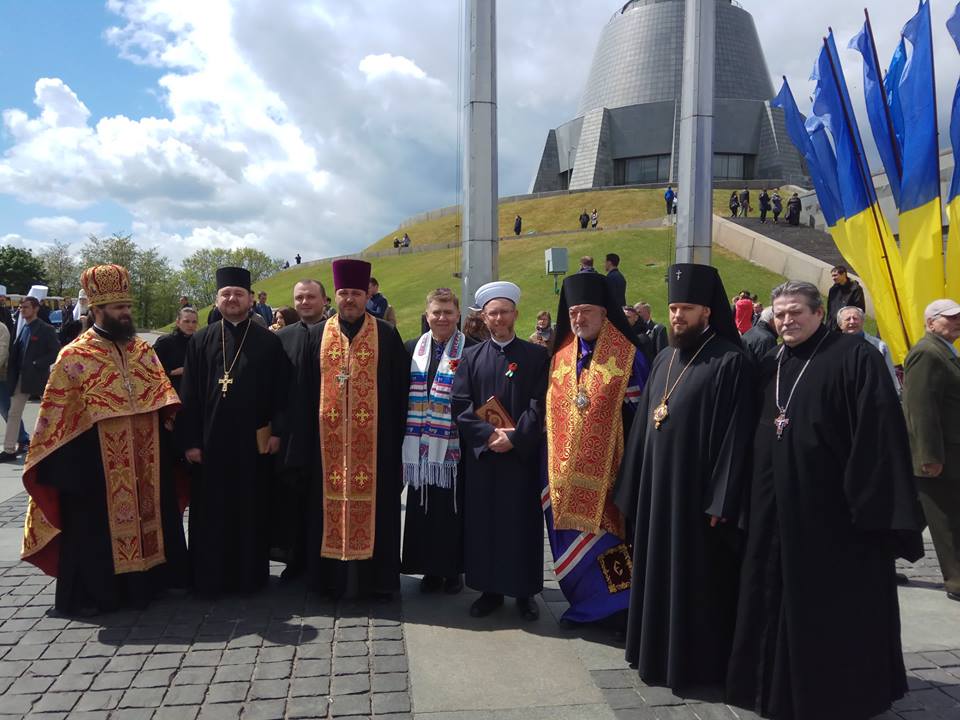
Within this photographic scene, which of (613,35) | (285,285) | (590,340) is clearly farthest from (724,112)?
(590,340)

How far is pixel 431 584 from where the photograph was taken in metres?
5.22

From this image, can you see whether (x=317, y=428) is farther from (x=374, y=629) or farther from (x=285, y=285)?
(x=285, y=285)

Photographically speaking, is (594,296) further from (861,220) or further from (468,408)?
(861,220)

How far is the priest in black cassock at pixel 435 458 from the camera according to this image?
4.95 meters

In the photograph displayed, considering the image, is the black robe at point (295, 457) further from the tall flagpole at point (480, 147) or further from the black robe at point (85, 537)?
the tall flagpole at point (480, 147)

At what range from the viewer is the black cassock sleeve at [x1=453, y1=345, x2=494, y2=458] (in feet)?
15.3

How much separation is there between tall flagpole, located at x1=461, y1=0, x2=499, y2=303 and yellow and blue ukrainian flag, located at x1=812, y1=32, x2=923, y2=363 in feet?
13.3

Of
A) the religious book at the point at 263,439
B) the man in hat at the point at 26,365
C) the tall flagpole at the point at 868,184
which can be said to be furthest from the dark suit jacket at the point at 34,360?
the tall flagpole at the point at 868,184

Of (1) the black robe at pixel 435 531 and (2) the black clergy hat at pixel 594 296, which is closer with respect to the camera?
(2) the black clergy hat at pixel 594 296

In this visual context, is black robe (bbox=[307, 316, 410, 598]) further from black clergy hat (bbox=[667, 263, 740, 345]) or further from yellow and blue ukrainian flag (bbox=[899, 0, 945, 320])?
yellow and blue ukrainian flag (bbox=[899, 0, 945, 320])

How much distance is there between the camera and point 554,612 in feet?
15.9

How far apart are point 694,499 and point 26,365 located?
9.40 m

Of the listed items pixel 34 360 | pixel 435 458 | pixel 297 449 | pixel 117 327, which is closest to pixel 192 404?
pixel 117 327

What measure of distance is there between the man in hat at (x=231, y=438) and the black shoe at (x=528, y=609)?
1.93 m
